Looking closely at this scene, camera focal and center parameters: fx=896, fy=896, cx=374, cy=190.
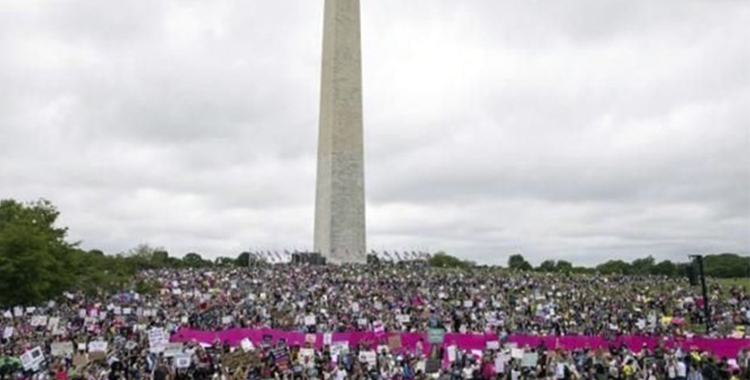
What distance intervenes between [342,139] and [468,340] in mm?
35762

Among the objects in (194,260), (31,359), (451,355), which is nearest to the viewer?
(31,359)

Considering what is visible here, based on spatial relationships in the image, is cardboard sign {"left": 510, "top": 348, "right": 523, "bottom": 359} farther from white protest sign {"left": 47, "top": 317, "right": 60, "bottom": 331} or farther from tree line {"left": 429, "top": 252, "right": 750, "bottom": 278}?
tree line {"left": 429, "top": 252, "right": 750, "bottom": 278}

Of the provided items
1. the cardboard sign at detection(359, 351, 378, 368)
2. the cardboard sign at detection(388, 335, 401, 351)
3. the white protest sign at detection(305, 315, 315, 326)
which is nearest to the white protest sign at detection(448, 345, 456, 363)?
the cardboard sign at detection(359, 351, 378, 368)

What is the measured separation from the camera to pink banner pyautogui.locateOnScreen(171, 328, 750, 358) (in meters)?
31.8

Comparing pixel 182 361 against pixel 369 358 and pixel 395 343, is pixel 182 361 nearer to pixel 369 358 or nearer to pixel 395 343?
pixel 369 358

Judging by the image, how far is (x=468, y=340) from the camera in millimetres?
32906

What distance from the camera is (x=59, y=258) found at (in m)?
55.1

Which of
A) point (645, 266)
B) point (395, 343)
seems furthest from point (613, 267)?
point (395, 343)

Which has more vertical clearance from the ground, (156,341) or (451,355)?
(156,341)

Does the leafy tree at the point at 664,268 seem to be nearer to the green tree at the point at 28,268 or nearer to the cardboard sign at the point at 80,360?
the green tree at the point at 28,268

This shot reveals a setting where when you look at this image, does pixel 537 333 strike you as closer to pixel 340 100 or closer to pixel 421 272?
pixel 421 272

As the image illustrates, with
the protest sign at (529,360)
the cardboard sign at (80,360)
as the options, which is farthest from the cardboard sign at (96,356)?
the protest sign at (529,360)

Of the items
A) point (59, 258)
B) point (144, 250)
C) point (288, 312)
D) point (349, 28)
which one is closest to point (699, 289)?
point (288, 312)

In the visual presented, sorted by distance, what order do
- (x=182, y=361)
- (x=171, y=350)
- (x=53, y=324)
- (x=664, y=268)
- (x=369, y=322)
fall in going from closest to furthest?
(x=182, y=361)
(x=171, y=350)
(x=53, y=324)
(x=369, y=322)
(x=664, y=268)
